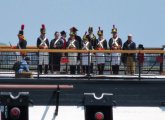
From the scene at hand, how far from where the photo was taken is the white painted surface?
8948mm

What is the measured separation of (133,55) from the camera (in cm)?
1220

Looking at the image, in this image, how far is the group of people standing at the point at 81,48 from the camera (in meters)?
12.1

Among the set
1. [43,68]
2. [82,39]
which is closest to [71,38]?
[82,39]

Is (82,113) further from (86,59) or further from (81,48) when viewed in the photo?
(81,48)

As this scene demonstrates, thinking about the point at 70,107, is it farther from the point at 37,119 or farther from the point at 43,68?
the point at 43,68

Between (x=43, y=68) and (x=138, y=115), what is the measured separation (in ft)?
13.6

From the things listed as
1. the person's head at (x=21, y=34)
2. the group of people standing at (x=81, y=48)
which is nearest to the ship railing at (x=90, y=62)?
the group of people standing at (x=81, y=48)

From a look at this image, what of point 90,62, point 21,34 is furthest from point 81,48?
point 90,62

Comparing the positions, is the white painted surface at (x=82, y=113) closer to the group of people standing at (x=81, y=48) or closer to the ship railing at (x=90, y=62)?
the group of people standing at (x=81, y=48)

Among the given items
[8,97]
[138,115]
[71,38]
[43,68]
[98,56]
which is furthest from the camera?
[71,38]

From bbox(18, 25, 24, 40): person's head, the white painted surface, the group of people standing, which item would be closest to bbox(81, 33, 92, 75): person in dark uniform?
the group of people standing

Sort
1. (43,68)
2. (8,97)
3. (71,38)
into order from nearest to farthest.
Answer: (8,97) < (43,68) < (71,38)

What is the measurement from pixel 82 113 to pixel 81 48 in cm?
620

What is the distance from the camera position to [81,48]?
49.3ft
